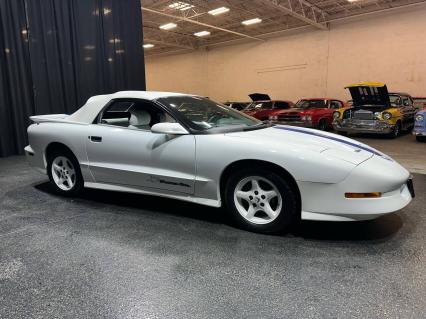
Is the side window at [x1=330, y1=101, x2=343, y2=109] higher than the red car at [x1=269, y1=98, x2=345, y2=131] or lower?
higher

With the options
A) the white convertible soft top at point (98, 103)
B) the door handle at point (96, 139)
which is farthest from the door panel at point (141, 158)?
the white convertible soft top at point (98, 103)

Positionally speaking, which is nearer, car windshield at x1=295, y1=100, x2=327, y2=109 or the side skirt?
the side skirt

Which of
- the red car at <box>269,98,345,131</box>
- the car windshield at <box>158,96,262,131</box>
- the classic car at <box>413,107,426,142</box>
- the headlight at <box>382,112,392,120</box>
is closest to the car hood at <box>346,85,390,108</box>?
the headlight at <box>382,112,392,120</box>

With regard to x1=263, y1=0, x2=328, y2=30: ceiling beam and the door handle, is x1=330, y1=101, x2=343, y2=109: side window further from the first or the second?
the door handle

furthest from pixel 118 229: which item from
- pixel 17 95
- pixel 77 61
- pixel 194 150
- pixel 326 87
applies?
pixel 326 87

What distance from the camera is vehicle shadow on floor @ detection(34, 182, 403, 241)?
101 inches

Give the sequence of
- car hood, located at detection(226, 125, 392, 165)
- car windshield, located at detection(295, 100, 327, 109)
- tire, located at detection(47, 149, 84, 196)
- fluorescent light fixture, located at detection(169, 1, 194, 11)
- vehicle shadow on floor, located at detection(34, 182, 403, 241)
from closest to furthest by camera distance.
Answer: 1. car hood, located at detection(226, 125, 392, 165)
2. vehicle shadow on floor, located at detection(34, 182, 403, 241)
3. tire, located at detection(47, 149, 84, 196)
4. car windshield, located at detection(295, 100, 327, 109)
5. fluorescent light fixture, located at detection(169, 1, 194, 11)

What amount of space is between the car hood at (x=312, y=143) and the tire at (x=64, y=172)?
73.6 inches

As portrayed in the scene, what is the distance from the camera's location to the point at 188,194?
2.82 meters

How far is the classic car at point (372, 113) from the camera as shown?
8.82 m

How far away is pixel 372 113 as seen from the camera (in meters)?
9.08

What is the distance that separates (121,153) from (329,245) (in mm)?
2035

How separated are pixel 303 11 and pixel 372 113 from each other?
6587 mm

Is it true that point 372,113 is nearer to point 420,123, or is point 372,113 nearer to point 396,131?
point 396,131
